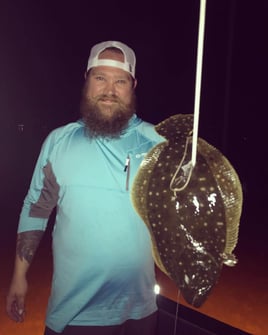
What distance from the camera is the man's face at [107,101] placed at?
77.5 inches

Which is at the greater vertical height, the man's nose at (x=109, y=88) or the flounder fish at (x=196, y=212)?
the man's nose at (x=109, y=88)

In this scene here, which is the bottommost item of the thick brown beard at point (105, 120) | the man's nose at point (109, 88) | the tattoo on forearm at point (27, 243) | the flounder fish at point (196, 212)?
the tattoo on forearm at point (27, 243)

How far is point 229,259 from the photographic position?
146cm

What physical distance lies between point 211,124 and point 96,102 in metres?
38.3

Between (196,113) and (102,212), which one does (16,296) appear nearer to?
(102,212)

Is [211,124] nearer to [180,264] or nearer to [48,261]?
[48,261]

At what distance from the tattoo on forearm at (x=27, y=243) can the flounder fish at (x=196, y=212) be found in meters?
1.03

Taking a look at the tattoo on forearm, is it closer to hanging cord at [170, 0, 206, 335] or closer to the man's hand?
the man's hand

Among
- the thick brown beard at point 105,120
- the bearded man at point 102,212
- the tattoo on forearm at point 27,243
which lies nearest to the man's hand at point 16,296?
the tattoo on forearm at point 27,243

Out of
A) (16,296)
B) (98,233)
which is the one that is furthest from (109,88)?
(16,296)

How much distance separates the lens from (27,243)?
87.9 inches

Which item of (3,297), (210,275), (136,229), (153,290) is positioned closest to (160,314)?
(153,290)

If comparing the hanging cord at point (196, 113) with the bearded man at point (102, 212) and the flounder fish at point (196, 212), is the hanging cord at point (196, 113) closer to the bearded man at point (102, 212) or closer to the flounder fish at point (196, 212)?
the flounder fish at point (196, 212)

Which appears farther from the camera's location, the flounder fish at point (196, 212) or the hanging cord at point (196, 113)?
the flounder fish at point (196, 212)
